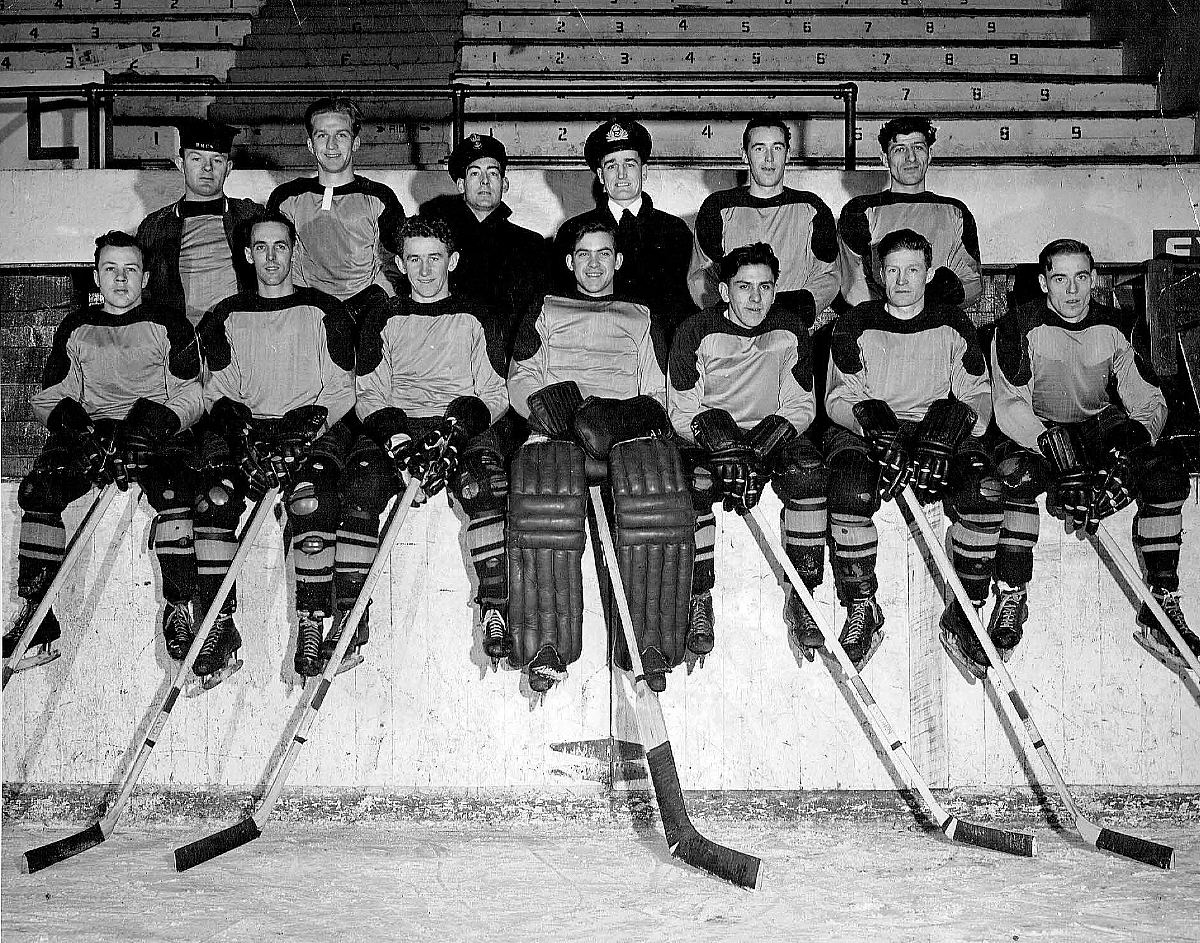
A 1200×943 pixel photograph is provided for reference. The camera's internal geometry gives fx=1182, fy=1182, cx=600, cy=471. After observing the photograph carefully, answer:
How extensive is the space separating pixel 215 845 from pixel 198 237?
1.90 m

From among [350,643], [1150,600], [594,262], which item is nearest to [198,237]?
[594,262]

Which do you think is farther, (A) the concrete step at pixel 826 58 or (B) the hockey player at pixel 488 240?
(A) the concrete step at pixel 826 58

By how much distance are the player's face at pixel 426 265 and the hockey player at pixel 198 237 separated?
66 cm

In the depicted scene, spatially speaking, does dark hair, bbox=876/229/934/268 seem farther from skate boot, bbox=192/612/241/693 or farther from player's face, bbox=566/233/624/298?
skate boot, bbox=192/612/241/693

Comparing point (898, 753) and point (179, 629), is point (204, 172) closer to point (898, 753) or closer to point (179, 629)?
point (179, 629)

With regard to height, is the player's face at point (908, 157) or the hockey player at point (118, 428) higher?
the player's face at point (908, 157)

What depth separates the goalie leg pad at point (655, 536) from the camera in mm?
3076

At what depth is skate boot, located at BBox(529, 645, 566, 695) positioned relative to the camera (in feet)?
10.4

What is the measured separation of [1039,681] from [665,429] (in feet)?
4.67

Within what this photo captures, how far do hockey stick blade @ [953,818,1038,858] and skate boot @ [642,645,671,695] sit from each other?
2.90 ft

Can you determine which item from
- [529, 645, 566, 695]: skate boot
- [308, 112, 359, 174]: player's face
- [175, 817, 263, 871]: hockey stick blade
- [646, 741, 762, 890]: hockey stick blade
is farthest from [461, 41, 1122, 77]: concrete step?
[175, 817, 263, 871]: hockey stick blade

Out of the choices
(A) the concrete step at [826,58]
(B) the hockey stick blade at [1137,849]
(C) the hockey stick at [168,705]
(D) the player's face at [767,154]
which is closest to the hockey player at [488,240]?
(D) the player's face at [767,154]

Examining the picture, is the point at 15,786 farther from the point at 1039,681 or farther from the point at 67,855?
the point at 1039,681

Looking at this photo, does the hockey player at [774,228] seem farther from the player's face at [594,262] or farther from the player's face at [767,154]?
the player's face at [594,262]
